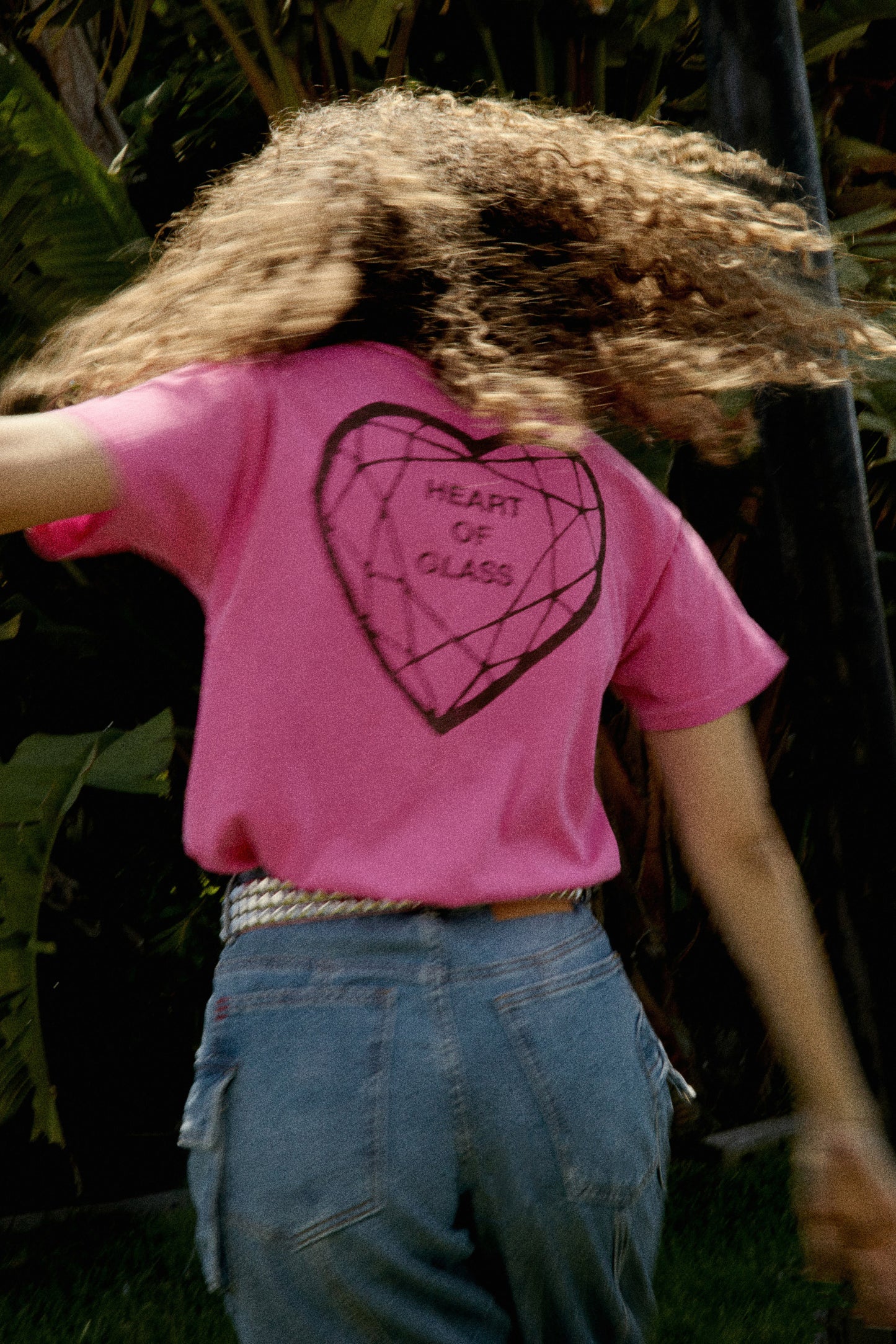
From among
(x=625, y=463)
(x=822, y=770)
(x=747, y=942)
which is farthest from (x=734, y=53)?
(x=747, y=942)

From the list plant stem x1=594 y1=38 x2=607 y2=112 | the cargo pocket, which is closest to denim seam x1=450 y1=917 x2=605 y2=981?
the cargo pocket

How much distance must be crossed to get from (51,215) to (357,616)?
2.27 metres

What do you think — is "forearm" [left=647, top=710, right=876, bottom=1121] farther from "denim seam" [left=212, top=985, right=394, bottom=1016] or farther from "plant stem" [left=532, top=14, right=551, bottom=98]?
"plant stem" [left=532, top=14, right=551, bottom=98]

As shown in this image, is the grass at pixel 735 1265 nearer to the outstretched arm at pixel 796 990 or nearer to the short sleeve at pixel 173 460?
the outstretched arm at pixel 796 990

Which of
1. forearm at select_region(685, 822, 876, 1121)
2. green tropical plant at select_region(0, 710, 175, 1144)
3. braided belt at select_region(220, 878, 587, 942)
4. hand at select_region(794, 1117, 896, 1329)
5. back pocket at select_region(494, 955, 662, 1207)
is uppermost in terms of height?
braided belt at select_region(220, 878, 587, 942)

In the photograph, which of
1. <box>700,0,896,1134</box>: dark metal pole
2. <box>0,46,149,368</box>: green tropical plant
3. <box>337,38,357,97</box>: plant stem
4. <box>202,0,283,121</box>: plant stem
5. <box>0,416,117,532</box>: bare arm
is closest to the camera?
<box>0,416,117,532</box>: bare arm

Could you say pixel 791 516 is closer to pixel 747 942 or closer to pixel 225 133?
pixel 747 942

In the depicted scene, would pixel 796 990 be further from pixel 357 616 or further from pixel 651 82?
A: pixel 651 82

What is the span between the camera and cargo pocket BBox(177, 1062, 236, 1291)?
0.99 meters

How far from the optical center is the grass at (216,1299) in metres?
2.96

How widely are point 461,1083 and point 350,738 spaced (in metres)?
0.27

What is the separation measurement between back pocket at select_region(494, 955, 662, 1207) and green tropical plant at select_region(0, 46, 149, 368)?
2260mm

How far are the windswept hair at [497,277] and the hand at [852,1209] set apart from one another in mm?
722

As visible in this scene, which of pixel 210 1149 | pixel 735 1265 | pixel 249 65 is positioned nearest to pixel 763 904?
pixel 210 1149
